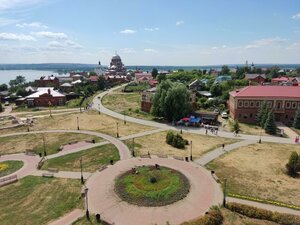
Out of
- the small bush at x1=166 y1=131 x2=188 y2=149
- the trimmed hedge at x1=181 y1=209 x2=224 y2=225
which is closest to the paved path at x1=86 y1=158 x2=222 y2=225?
the trimmed hedge at x1=181 y1=209 x2=224 y2=225

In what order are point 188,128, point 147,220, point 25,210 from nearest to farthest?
1. point 147,220
2. point 25,210
3. point 188,128

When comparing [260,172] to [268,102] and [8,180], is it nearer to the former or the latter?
[8,180]

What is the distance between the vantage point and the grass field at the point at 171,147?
3840 cm

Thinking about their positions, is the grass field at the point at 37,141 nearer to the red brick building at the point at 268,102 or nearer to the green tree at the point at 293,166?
the green tree at the point at 293,166

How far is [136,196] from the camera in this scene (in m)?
25.6

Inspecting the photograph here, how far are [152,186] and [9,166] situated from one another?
19.4m

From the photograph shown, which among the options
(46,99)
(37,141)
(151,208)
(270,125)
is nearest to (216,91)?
(270,125)

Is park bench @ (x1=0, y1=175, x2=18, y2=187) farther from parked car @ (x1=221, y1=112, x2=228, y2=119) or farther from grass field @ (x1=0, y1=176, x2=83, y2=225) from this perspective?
parked car @ (x1=221, y1=112, x2=228, y2=119)

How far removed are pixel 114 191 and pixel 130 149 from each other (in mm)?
13015

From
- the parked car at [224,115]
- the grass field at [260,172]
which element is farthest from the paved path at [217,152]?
the parked car at [224,115]

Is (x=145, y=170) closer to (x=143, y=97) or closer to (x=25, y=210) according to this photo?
(x=25, y=210)

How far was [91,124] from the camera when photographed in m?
55.7

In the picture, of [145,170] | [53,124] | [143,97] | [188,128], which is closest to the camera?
[145,170]

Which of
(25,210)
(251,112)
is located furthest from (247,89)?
(25,210)
